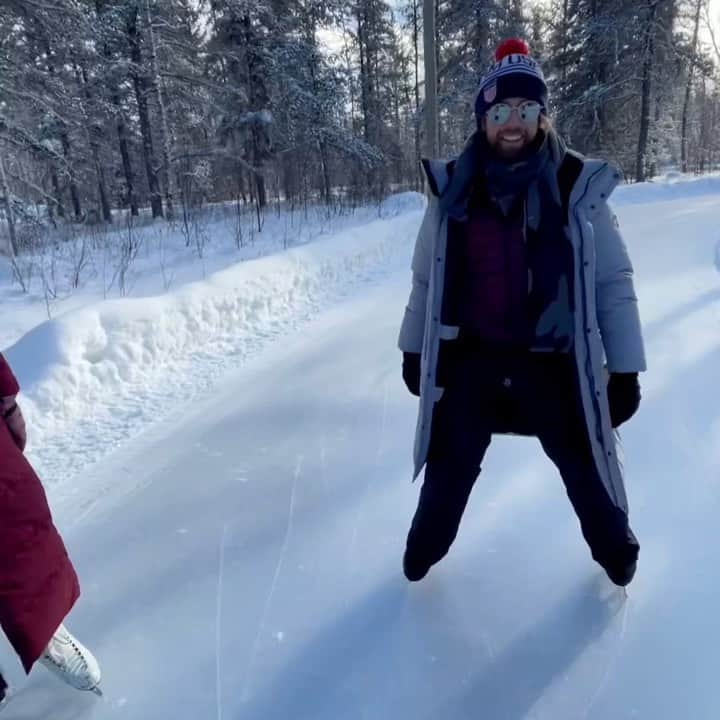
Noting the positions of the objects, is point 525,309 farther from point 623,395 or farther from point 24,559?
point 24,559

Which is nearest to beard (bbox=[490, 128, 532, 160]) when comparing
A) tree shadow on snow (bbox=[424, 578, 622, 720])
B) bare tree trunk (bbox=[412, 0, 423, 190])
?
tree shadow on snow (bbox=[424, 578, 622, 720])

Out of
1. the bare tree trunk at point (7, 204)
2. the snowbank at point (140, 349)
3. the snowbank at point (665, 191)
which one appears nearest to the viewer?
the snowbank at point (140, 349)

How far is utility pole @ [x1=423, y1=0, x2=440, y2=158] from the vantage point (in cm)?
1059

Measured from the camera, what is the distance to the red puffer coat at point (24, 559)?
1.46 metres

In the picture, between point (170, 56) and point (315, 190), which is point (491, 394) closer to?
point (170, 56)

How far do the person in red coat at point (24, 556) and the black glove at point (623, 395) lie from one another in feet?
5.74

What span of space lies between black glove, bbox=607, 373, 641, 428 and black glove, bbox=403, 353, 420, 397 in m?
0.63

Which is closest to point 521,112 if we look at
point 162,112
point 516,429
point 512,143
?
point 512,143

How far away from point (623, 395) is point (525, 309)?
42 cm

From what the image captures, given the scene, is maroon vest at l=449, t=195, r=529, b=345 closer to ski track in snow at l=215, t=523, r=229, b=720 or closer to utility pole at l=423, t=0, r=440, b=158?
ski track in snow at l=215, t=523, r=229, b=720

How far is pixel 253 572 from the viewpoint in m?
2.34

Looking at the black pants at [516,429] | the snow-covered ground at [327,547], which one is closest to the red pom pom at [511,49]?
the black pants at [516,429]

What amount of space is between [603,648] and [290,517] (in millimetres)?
1443

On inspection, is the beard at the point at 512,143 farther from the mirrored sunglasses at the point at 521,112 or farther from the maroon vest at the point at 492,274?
the maroon vest at the point at 492,274
